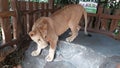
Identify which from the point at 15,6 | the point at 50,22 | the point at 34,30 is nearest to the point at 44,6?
the point at 15,6

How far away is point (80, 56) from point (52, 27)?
72 centimetres

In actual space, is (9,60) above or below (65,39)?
below

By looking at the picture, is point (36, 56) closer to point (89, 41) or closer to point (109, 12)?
point (89, 41)

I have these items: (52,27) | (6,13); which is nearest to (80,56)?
(52,27)

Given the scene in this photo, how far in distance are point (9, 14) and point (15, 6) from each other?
0.72 feet

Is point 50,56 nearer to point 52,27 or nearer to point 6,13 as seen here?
point 52,27

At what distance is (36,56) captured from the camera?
302cm

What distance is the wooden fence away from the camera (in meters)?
2.95

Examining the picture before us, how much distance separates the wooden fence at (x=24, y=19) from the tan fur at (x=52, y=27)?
23.4 inches

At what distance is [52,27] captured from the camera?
2.74 m

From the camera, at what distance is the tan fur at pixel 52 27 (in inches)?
99.9

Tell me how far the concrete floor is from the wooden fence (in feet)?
1.46

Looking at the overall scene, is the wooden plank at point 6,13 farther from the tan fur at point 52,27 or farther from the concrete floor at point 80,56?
the concrete floor at point 80,56

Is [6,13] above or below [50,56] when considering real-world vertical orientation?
above
